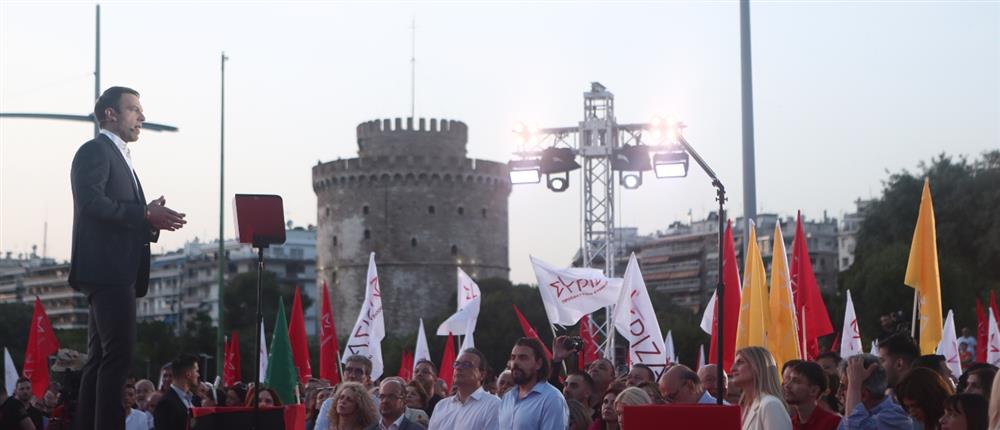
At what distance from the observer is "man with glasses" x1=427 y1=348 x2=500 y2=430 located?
8.41 meters

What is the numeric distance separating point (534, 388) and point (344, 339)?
218ft

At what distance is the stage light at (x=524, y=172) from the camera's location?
66.9 feet

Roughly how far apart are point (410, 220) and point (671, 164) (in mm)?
60620

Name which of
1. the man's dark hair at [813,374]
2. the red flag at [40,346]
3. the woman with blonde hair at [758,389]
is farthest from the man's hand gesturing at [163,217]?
the red flag at [40,346]

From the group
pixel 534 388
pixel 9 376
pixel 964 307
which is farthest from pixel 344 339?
pixel 534 388

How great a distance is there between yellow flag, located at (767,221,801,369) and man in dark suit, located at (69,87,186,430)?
8087 mm

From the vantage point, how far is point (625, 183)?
21375mm

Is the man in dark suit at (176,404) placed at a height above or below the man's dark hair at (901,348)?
below

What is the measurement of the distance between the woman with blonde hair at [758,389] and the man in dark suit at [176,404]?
11.5ft

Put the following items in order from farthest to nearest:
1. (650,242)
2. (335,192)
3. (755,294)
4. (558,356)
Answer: (650,242) → (335,192) → (755,294) → (558,356)

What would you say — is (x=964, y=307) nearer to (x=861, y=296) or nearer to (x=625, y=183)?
(x=861, y=296)

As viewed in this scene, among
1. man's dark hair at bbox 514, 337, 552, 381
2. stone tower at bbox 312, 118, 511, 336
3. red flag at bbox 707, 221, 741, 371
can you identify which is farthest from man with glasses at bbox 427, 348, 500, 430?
stone tower at bbox 312, 118, 511, 336

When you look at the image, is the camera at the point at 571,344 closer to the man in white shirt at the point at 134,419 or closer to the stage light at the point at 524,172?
the man in white shirt at the point at 134,419

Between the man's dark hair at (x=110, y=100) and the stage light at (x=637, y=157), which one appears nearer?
the man's dark hair at (x=110, y=100)
